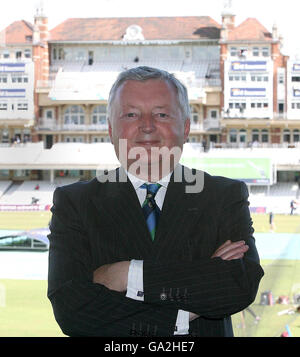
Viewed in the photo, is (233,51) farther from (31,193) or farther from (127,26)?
(31,193)

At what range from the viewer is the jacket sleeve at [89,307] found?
1325 mm

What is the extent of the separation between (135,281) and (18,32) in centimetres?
2658

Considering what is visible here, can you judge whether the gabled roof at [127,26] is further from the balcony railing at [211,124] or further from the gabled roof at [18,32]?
the balcony railing at [211,124]

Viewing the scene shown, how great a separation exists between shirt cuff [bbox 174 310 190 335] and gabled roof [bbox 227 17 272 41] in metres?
25.0

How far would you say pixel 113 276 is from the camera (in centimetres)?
136

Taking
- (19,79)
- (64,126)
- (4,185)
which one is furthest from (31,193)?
(19,79)

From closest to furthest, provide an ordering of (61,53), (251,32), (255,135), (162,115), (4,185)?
1. (162,115)
2. (4,185)
3. (255,135)
4. (251,32)
5. (61,53)

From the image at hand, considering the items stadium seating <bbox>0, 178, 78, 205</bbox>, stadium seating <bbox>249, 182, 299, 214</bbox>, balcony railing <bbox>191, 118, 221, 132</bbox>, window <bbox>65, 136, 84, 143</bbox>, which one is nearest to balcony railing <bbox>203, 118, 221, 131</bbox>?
balcony railing <bbox>191, 118, 221, 132</bbox>

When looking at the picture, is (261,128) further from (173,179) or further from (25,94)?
(173,179)

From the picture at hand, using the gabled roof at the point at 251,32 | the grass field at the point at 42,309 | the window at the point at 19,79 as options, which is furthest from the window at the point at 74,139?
the grass field at the point at 42,309

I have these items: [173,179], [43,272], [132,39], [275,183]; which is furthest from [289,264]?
[132,39]

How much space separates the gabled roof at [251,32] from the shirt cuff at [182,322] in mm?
24966

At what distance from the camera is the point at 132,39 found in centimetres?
2747

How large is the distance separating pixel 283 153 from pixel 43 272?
17.6 meters
